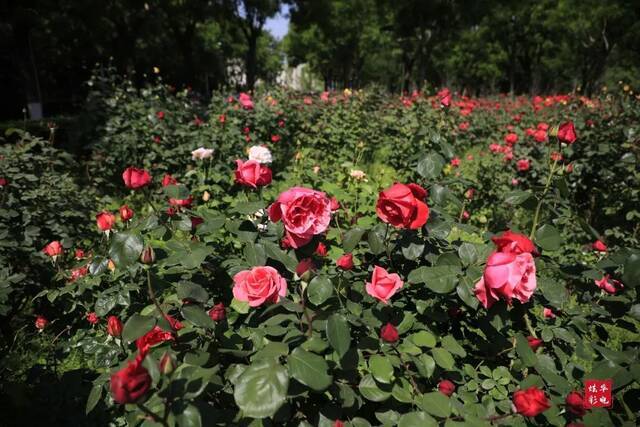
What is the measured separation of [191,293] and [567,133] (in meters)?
1.49

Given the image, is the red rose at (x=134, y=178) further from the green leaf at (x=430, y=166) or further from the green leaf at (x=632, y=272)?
the green leaf at (x=632, y=272)

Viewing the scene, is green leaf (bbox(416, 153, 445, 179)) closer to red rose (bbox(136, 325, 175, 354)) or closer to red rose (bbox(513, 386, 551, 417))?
red rose (bbox(513, 386, 551, 417))

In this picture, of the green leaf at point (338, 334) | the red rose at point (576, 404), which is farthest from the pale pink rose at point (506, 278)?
the green leaf at point (338, 334)

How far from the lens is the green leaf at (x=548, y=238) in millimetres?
1228

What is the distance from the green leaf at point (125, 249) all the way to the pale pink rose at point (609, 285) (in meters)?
1.53

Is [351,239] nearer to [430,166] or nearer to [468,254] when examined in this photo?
[468,254]

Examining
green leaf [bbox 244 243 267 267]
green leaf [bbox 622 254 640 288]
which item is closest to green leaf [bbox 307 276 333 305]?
green leaf [bbox 244 243 267 267]

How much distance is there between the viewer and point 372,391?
3.27ft

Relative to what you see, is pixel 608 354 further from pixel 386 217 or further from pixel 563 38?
pixel 563 38

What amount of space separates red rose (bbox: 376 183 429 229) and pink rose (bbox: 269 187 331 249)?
0.53 feet

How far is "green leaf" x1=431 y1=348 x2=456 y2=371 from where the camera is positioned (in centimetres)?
104

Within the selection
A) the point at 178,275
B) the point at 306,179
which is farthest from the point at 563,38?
the point at 178,275

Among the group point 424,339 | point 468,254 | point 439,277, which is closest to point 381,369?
point 424,339

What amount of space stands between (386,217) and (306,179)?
6.12 ft
